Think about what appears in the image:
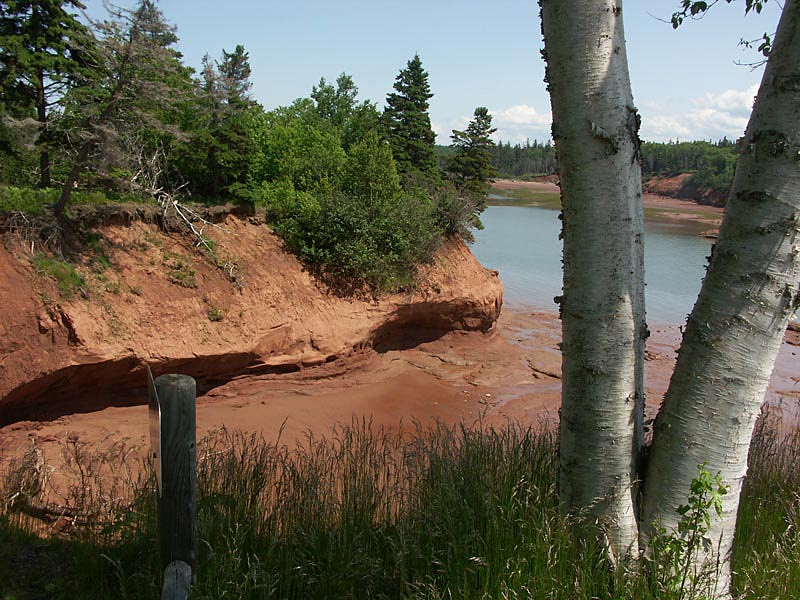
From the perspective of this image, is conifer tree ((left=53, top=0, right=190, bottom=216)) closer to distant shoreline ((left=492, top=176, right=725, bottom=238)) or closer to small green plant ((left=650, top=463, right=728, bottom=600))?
small green plant ((left=650, top=463, right=728, bottom=600))

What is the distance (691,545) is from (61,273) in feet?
32.8

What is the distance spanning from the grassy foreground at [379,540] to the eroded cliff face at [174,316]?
5604mm

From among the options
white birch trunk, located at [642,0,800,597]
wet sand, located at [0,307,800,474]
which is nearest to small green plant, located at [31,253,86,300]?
wet sand, located at [0,307,800,474]

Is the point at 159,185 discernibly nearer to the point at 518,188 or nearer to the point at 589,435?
the point at 589,435

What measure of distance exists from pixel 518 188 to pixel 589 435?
92.5 m

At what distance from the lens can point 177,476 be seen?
2709mm

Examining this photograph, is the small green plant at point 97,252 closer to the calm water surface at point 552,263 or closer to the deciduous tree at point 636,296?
the deciduous tree at point 636,296

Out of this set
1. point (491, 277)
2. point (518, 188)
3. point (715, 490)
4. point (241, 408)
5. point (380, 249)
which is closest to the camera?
point (715, 490)

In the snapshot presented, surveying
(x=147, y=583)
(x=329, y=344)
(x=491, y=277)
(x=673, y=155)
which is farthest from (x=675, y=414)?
(x=673, y=155)

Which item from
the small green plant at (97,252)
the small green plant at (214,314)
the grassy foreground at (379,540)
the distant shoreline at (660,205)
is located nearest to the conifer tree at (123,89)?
the small green plant at (97,252)

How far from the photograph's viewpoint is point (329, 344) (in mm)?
12781

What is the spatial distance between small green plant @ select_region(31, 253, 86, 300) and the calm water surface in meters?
11.8

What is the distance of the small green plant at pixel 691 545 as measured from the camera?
8.93 ft

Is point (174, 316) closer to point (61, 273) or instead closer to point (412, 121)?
point (61, 273)
